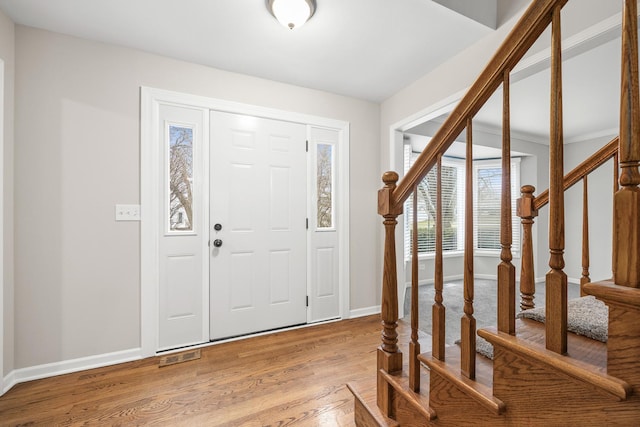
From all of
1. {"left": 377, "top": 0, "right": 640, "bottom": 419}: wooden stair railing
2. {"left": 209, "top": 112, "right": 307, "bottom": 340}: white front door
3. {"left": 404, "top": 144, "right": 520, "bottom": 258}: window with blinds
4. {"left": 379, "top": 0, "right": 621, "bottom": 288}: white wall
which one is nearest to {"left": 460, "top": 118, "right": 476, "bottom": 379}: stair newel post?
{"left": 377, "top": 0, "right": 640, "bottom": 419}: wooden stair railing

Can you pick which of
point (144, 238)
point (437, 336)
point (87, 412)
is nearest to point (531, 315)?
point (437, 336)

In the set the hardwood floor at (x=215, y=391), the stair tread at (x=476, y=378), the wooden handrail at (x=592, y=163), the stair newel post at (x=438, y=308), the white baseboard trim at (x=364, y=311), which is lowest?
the hardwood floor at (x=215, y=391)

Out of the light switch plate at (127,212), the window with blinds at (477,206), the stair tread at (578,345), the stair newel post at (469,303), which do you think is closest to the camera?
the stair tread at (578,345)

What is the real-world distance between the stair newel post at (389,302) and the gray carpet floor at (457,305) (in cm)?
123

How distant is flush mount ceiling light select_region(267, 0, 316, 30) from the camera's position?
65.7 inches

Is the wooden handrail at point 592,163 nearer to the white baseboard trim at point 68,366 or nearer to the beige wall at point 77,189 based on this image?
the beige wall at point 77,189

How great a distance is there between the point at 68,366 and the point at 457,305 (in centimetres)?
380

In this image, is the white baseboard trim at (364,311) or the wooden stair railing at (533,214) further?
the white baseboard trim at (364,311)

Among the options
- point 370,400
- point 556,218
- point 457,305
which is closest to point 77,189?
point 370,400

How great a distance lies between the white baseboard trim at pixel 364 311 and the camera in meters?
3.03

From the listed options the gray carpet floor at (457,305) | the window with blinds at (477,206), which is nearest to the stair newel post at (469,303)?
the gray carpet floor at (457,305)

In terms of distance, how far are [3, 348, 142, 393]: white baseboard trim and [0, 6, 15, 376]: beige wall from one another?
0.25ft

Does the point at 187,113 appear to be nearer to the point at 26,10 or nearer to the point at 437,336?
the point at 26,10

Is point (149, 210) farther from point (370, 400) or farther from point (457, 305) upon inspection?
point (457, 305)
